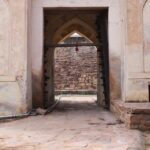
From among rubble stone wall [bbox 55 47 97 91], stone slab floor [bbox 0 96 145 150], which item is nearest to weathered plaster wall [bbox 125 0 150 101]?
stone slab floor [bbox 0 96 145 150]

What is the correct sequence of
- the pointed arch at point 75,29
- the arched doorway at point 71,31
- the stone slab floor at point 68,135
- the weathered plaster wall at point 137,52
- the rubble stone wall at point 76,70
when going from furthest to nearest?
the rubble stone wall at point 76,70 < the pointed arch at point 75,29 < the arched doorway at point 71,31 < the weathered plaster wall at point 137,52 < the stone slab floor at point 68,135

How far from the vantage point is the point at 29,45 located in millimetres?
7543

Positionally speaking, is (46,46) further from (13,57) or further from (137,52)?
(137,52)

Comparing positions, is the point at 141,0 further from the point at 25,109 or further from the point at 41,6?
the point at 25,109

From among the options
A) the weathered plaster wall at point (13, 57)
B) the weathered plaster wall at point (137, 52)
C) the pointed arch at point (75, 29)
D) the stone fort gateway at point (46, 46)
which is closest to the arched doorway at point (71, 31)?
the pointed arch at point (75, 29)

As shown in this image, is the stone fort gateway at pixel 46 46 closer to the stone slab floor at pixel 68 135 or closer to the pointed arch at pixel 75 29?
the stone slab floor at pixel 68 135

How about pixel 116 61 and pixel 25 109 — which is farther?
pixel 116 61

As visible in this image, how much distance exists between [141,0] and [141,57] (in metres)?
1.27

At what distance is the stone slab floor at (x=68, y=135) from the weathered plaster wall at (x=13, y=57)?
0.75 meters

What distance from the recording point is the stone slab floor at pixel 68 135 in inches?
157

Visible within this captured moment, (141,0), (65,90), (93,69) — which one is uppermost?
(141,0)

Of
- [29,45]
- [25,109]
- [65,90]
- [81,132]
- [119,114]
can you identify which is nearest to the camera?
[81,132]

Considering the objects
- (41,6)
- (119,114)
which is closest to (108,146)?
(119,114)

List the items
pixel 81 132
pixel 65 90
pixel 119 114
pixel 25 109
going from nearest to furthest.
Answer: pixel 81 132 < pixel 119 114 < pixel 25 109 < pixel 65 90
